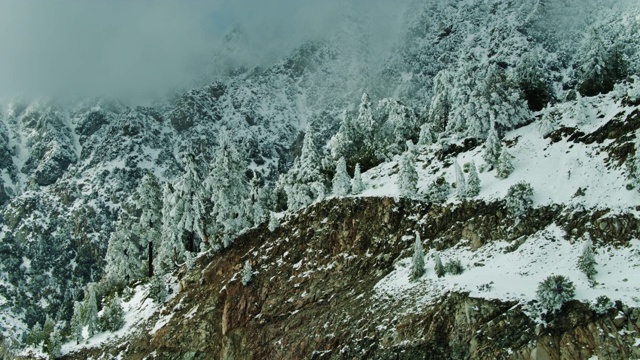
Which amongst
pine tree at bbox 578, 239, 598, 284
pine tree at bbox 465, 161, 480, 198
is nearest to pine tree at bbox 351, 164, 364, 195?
pine tree at bbox 465, 161, 480, 198

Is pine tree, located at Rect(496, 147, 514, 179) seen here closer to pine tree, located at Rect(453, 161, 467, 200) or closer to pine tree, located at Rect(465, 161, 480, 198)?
pine tree, located at Rect(465, 161, 480, 198)

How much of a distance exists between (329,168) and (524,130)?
21343 millimetres

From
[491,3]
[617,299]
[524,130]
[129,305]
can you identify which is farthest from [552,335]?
[491,3]

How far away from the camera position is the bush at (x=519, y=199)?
3145 cm

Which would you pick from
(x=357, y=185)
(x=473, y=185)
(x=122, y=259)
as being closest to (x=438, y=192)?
(x=473, y=185)

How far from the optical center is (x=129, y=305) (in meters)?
48.8

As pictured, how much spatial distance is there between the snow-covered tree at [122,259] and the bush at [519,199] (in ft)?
137

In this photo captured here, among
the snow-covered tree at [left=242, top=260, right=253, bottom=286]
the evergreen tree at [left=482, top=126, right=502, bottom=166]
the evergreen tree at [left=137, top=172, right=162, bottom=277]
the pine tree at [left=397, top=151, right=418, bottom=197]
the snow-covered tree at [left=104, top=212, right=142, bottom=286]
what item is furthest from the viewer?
the snow-covered tree at [left=104, top=212, right=142, bottom=286]

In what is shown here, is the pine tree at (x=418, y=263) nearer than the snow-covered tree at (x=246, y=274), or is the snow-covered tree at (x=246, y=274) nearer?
the pine tree at (x=418, y=263)

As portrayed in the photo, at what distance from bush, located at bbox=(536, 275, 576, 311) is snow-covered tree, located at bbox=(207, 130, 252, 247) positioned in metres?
30.3

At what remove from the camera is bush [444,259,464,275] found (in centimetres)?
2948

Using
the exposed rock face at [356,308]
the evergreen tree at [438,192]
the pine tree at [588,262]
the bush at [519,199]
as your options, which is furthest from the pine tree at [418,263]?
the pine tree at [588,262]

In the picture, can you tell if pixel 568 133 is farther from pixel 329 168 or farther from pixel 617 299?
pixel 329 168

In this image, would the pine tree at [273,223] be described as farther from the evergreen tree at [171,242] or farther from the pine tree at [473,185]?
the pine tree at [473,185]
